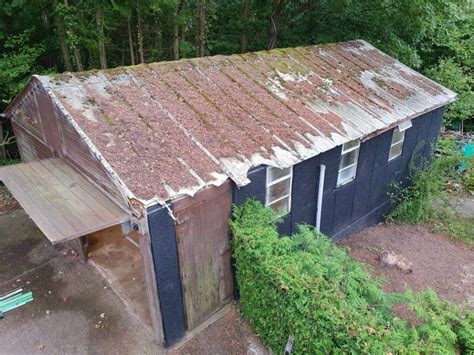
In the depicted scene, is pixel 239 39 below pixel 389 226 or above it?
above

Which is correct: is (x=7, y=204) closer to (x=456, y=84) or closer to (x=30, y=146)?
(x=30, y=146)

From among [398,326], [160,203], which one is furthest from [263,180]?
[398,326]

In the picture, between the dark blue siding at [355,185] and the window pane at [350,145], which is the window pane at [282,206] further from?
the window pane at [350,145]

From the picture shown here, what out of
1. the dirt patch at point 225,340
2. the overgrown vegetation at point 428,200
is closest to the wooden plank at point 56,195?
the dirt patch at point 225,340

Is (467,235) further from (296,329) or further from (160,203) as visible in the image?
(160,203)

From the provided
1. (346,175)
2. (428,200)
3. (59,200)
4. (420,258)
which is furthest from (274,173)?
(428,200)
